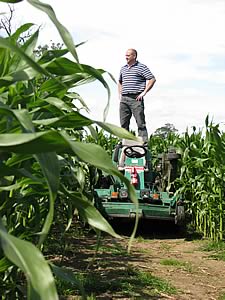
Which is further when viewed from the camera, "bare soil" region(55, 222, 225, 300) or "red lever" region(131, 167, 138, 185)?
"red lever" region(131, 167, 138, 185)

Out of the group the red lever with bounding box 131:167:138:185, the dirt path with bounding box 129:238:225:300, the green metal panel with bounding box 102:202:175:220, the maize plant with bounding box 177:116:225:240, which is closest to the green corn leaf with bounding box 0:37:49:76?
the dirt path with bounding box 129:238:225:300

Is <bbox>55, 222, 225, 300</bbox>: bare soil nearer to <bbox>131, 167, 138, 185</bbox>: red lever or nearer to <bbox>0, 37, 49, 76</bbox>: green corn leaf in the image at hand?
<bbox>131, 167, 138, 185</bbox>: red lever

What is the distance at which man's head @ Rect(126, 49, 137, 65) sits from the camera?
816 cm

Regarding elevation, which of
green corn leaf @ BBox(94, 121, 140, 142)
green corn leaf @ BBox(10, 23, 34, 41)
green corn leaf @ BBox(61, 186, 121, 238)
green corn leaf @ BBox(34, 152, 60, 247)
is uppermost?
green corn leaf @ BBox(10, 23, 34, 41)

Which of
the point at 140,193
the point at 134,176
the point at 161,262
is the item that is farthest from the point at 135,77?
the point at 161,262

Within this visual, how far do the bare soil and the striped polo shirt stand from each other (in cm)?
180

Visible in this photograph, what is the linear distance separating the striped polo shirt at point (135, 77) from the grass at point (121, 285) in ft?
11.2

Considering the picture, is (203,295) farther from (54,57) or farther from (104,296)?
(54,57)

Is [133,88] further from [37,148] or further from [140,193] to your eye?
[37,148]

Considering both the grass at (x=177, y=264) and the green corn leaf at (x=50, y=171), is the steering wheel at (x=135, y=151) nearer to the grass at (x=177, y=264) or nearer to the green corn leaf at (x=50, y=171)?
the grass at (x=177, y=264)

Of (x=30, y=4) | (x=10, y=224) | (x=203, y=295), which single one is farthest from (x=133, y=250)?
(x=30, y=4)

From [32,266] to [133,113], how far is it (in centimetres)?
705

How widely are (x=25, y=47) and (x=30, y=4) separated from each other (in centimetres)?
53

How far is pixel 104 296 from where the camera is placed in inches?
169
